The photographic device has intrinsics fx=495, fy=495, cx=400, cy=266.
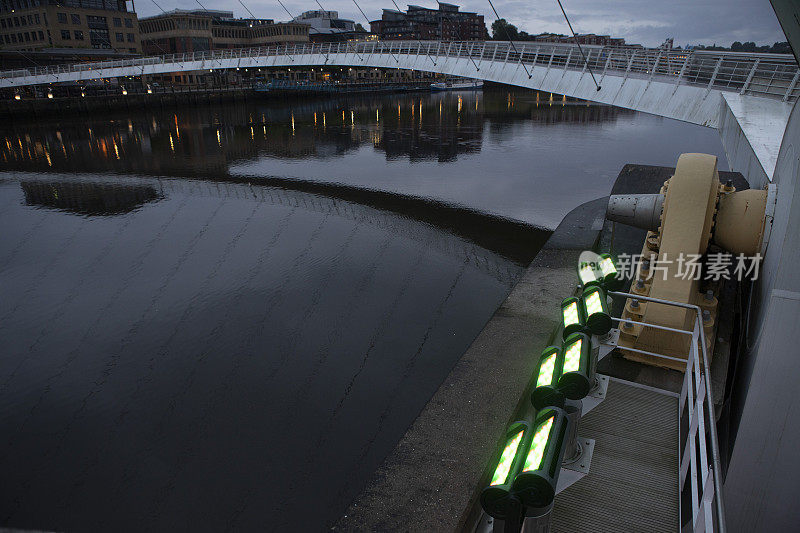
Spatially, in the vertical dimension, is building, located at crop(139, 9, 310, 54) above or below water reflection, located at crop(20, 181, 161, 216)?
above

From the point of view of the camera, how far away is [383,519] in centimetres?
397

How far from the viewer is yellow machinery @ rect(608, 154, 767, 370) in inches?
226

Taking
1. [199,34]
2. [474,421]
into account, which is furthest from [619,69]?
[199,34]

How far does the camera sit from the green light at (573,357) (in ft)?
13.0

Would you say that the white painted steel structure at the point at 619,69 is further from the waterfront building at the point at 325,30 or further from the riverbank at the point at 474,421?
the waterfront building at the point at 325,30

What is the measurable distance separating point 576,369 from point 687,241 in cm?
294

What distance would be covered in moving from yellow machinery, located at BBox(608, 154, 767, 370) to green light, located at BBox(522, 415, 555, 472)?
283 centimetres

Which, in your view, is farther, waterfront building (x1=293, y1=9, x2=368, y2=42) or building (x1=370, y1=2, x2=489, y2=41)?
building (x1=370, y1=2, x2=489, y2=41)

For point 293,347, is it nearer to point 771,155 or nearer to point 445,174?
point 771,155

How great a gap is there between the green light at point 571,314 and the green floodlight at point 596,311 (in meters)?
0.12

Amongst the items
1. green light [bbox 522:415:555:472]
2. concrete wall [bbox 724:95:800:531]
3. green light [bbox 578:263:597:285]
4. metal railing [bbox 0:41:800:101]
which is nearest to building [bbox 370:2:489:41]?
metal railing [bbox 0:41:800:101]

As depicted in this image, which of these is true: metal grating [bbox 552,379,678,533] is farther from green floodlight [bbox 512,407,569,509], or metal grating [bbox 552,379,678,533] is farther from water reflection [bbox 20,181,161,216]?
water reflection [bbox 20,181,161,216]

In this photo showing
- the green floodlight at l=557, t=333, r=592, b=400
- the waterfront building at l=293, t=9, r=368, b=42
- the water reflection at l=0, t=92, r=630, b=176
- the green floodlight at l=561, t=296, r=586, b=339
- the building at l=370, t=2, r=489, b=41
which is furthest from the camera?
the building at l=370, t=2, r=489, b=41

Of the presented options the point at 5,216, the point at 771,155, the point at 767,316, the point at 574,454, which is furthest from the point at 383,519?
the point at 5,216
